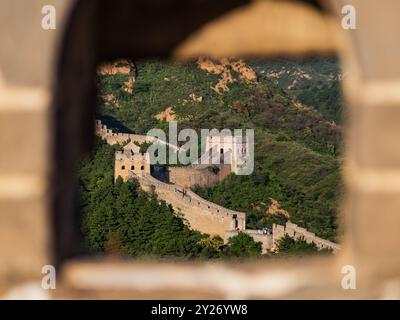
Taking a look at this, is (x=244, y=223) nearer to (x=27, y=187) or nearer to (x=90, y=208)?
(x=90, y=208)

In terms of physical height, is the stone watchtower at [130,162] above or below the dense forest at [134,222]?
above

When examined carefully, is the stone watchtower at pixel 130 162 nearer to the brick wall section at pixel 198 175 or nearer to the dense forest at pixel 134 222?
the dense forest at pixel 134 222

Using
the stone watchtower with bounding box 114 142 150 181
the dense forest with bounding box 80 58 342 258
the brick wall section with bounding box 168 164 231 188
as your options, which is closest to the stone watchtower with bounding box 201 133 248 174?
the brick wall section with bounding box 168 164 231 188

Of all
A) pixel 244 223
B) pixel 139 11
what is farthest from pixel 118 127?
pixel 139 11

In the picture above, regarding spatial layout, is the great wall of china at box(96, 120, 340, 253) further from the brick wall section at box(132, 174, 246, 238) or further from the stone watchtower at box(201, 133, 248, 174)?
the stone watchtower at box(201, 133, 248, 174)

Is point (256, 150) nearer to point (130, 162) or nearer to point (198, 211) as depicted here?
point (198, 211)

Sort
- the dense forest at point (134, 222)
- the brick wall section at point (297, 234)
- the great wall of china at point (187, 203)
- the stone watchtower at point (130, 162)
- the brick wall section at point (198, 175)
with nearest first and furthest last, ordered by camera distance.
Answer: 1. the brick wall section at point (297, 234)
2. the dense forest at point (134, 222)
3. the great wall of china at point (187, 203)
4. the stone watchtower at point (130, 162)
5. the brick wall section at point (198, 175)

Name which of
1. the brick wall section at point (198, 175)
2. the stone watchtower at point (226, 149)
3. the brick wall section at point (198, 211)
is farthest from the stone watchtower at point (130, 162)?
the stone watchtower at point (226, 149)
